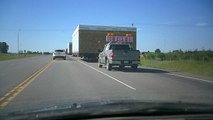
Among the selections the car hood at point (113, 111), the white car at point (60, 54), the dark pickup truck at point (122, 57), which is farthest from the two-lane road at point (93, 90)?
the white car at point (60, 54)

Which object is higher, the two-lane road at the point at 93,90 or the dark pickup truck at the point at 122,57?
the dark pickup truck at the point at 122,57

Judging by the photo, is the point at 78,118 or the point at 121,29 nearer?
the point at 78,118

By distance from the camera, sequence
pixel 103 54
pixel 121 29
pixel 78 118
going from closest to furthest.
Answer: pixel 78 118 → pixel 103 54 → pixel 121 29

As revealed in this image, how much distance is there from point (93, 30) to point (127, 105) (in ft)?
132

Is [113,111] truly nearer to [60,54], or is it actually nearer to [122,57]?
[122,57]

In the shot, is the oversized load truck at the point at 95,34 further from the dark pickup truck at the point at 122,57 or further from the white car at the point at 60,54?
the dark pickup truck at the point at 122,57

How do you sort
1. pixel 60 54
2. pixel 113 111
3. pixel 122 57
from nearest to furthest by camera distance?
pixel 113 111 < pixel 122 57 < pixel 60 54

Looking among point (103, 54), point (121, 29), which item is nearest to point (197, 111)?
point (103, 54)

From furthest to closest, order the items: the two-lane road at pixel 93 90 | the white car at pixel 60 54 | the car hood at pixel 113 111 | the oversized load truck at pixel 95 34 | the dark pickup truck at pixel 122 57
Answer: the white car at pixel 60 54, the oversized load truck at pixel 95 34, the dark pickup truck at pixel 122 57, the two-lane road at pixel 93 90, the car hood at pixel 113 111

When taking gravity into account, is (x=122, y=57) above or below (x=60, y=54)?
above

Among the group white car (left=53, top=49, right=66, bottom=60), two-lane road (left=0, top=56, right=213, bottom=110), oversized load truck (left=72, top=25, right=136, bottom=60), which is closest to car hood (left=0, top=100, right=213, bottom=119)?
two-lane road (left=0, top=56, right=213, bottom=110)

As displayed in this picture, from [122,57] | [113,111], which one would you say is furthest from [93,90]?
[122,57]

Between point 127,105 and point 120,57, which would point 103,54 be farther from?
point 127,105

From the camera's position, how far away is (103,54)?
31.0 metres
